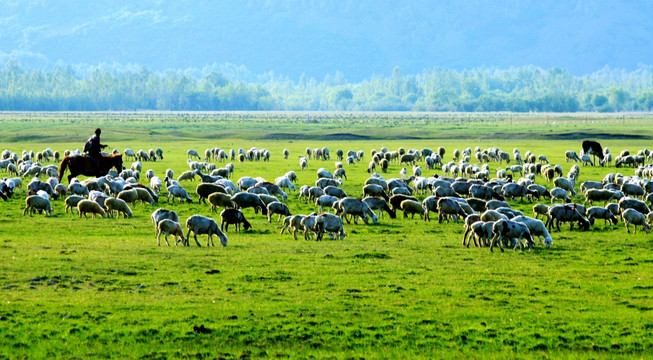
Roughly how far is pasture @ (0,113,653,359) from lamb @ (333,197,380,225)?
1.78ft

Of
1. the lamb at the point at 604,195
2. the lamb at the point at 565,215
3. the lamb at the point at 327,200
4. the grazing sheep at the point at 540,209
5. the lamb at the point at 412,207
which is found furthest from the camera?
the lamb at the point at 604,195

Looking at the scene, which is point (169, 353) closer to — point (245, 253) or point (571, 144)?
point (245, 253)

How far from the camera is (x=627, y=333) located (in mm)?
12859

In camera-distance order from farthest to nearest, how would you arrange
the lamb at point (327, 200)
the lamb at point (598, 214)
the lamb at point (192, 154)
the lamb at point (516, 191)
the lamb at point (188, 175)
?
1. the lamb at point (192, 154)
2. the lamb at point (188, 175)
3. the lamb at point (516, 191)
4. the lamb at point (327, 200)
5. the lamb at point (598, 214)

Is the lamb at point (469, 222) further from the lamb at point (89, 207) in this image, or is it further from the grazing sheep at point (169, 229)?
the lamb at point (89, 207)

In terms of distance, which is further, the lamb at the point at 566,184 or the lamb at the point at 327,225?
the lamb at the point at 566,184

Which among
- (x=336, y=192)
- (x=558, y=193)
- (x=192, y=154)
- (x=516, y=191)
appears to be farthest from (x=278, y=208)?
(x=192, y=154)

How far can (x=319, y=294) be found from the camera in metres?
15.4

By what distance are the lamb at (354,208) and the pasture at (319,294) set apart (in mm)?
541

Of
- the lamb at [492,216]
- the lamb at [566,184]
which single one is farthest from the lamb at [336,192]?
the lamb at [566,184]

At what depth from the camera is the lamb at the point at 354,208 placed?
985 inches

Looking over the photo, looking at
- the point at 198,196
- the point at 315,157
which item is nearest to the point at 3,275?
the point at 198,196

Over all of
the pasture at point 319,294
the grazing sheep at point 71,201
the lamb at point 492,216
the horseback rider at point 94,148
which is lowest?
the pasture at point 319,294

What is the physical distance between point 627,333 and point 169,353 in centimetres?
691
